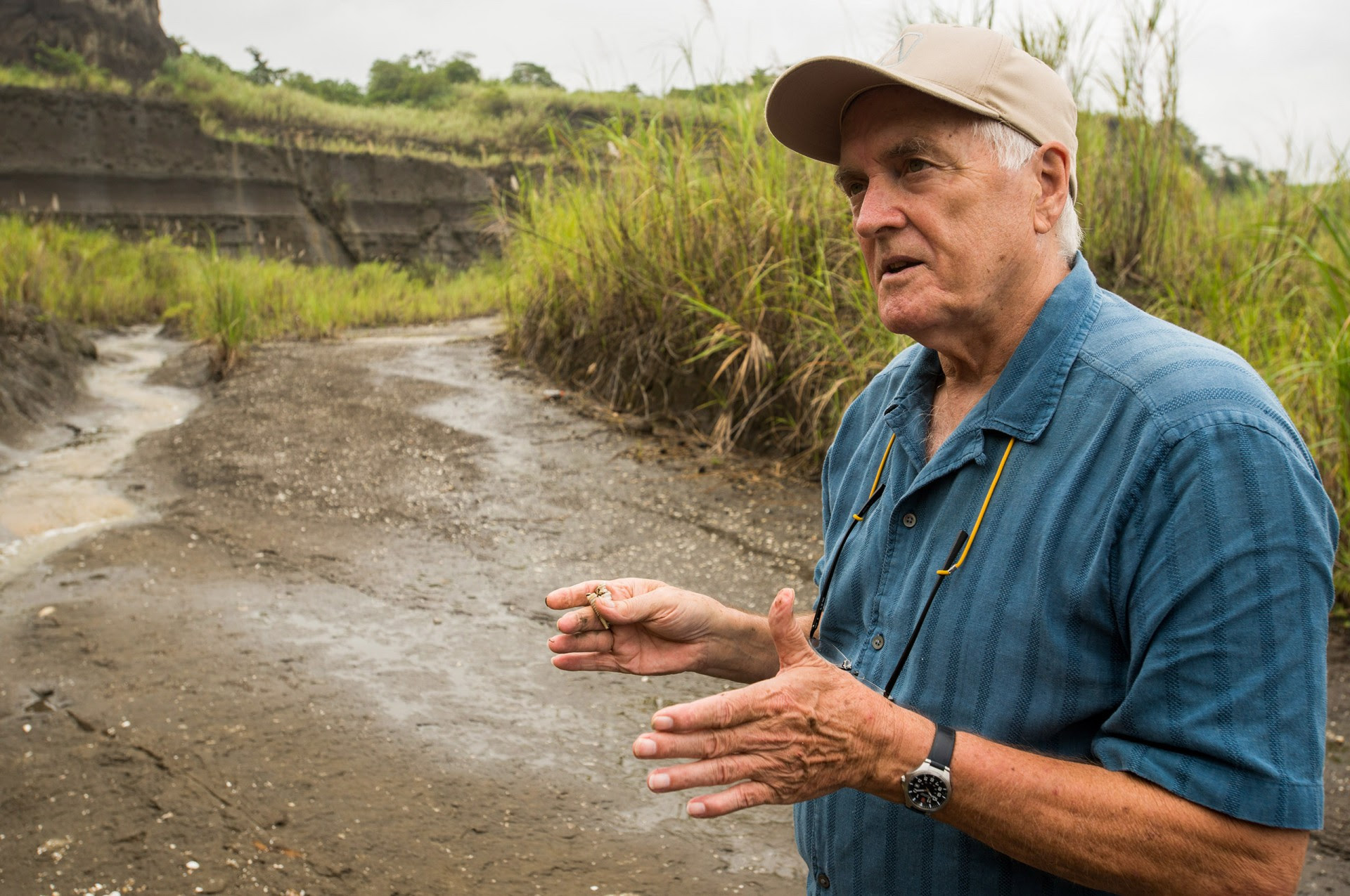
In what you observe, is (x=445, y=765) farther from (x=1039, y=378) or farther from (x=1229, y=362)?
(x=1229, y=362)

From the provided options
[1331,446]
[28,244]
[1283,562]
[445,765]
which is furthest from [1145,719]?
[28,244]

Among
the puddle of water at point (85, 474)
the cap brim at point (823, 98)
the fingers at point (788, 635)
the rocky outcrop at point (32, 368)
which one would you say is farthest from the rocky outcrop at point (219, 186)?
the fingers at point (788, 635)

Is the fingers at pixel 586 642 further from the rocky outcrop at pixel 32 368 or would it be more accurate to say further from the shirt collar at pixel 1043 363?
the rocky outcrop at pixel 32 368

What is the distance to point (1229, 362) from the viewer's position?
1.18 m

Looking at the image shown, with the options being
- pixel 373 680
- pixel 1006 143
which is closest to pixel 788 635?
pixel 1006 143

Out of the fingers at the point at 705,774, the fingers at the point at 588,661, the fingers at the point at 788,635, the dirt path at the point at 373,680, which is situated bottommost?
the dirt path at the point at 373,680

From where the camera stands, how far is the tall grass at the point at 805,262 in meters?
4.89

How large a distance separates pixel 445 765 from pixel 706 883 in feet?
2.74

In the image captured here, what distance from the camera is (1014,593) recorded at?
123 centimetres

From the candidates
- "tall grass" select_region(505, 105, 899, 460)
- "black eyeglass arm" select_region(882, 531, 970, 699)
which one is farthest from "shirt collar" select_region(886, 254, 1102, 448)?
"tall grass" select_region(505, 105, 899, 460)

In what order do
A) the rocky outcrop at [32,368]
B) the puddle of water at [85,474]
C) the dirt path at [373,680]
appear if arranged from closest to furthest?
the dirt path at [373,680] → the puddle of water at [85,474] → the rocky outcrop at [32,368]

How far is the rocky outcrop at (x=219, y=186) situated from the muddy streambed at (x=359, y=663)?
39.1ft

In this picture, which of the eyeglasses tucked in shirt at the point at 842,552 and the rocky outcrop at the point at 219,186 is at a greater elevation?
the rocky outcrop at the point at 219,186

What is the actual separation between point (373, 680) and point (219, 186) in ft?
62.0
